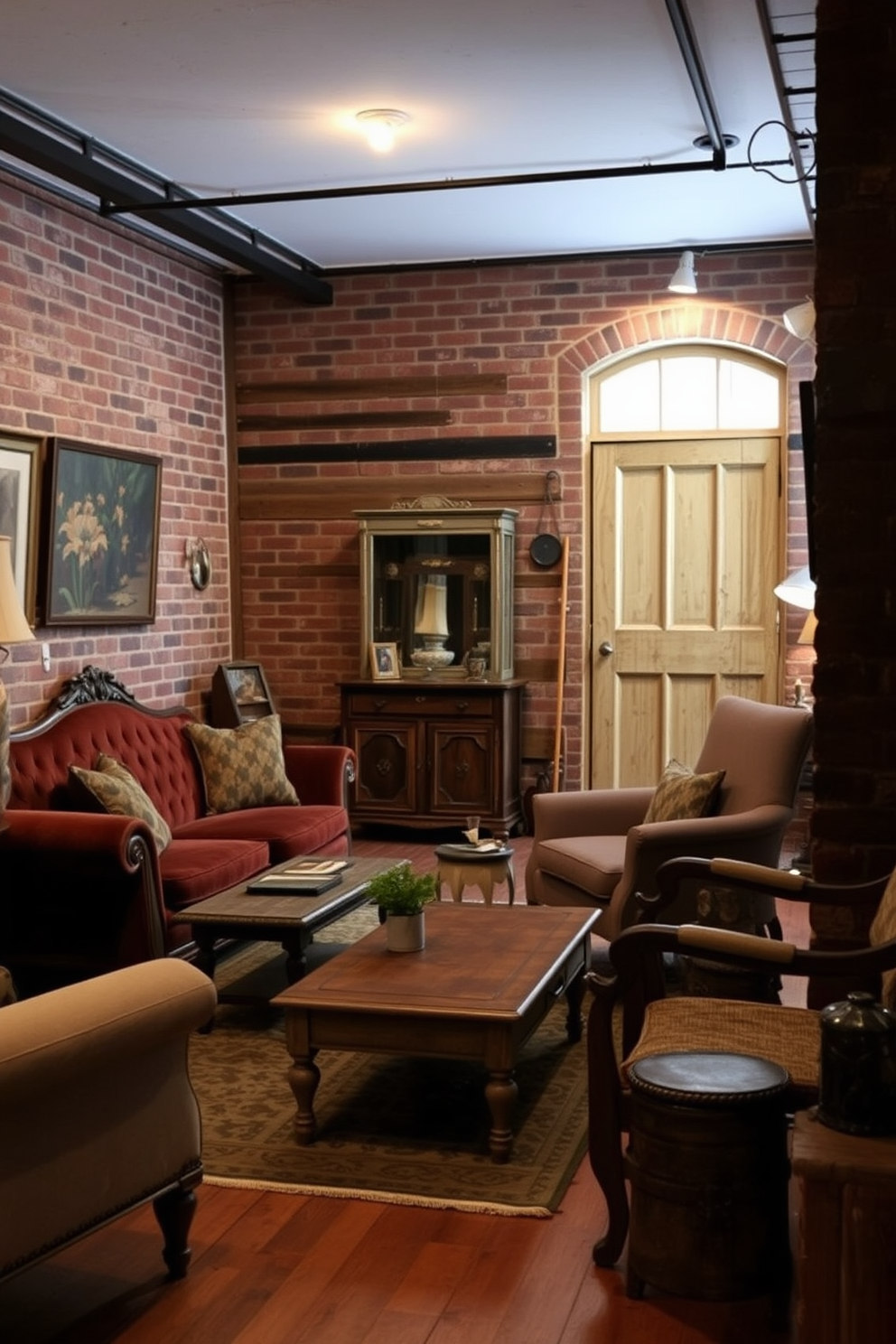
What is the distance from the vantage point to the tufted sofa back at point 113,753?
214 inches

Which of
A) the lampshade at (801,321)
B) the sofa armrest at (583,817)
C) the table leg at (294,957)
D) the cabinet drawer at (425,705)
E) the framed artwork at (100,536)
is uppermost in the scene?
the lampshade at (801,321)

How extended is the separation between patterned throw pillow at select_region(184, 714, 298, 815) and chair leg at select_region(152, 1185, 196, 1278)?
139 inches

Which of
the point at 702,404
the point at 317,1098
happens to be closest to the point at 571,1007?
the point at 317,1098

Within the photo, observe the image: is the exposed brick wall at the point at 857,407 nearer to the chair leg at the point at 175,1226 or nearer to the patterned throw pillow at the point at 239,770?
the chair leg at the point at 175,1226

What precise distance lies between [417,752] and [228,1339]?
16.5ft

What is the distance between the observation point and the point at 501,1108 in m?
3.50

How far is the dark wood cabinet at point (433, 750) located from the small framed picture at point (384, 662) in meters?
0.09

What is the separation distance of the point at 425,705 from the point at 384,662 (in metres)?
0.36

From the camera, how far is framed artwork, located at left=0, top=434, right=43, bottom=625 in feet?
19.4

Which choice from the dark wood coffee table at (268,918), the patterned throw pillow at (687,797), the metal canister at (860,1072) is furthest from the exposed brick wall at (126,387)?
the metal canister at (860,1072)

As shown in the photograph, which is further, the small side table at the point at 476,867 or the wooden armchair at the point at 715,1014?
the small side table at the point at 476,867

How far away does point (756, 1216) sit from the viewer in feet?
8.94

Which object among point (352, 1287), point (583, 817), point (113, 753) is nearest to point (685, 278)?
point (583, 817)

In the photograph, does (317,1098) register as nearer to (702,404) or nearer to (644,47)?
(644,47)
